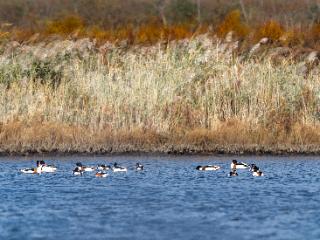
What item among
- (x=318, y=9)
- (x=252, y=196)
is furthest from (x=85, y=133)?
(x=318, y=9)

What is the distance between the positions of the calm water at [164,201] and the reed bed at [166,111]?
62 cm

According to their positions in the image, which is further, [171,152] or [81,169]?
[171,152]

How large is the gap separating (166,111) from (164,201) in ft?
24.8

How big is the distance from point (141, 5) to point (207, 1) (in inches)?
156

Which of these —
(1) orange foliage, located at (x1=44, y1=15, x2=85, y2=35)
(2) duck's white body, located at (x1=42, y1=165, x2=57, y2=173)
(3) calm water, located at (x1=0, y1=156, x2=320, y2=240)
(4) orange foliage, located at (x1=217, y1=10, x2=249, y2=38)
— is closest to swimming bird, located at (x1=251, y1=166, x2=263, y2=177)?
(3) calm water, located at (x1=0, y1=156, x2=320, y2=240)

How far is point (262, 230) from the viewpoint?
14547 millimetres

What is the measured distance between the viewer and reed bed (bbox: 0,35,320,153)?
24.3 metres

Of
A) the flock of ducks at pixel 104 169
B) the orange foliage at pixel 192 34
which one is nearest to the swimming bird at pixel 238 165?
the flock of ducks at pixel 104 169

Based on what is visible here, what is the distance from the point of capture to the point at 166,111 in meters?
24.9

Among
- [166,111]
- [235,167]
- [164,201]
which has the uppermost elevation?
[166,111]

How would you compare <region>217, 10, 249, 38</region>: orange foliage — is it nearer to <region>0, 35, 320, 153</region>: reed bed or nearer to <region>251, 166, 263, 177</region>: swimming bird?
<region>0, 35, 320, 153</region>: reed bed

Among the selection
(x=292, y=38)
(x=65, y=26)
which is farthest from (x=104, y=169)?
(x=65, y=26)

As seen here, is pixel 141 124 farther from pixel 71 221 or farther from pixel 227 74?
pixel 71 221

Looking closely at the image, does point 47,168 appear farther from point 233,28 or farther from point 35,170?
point 233,28
